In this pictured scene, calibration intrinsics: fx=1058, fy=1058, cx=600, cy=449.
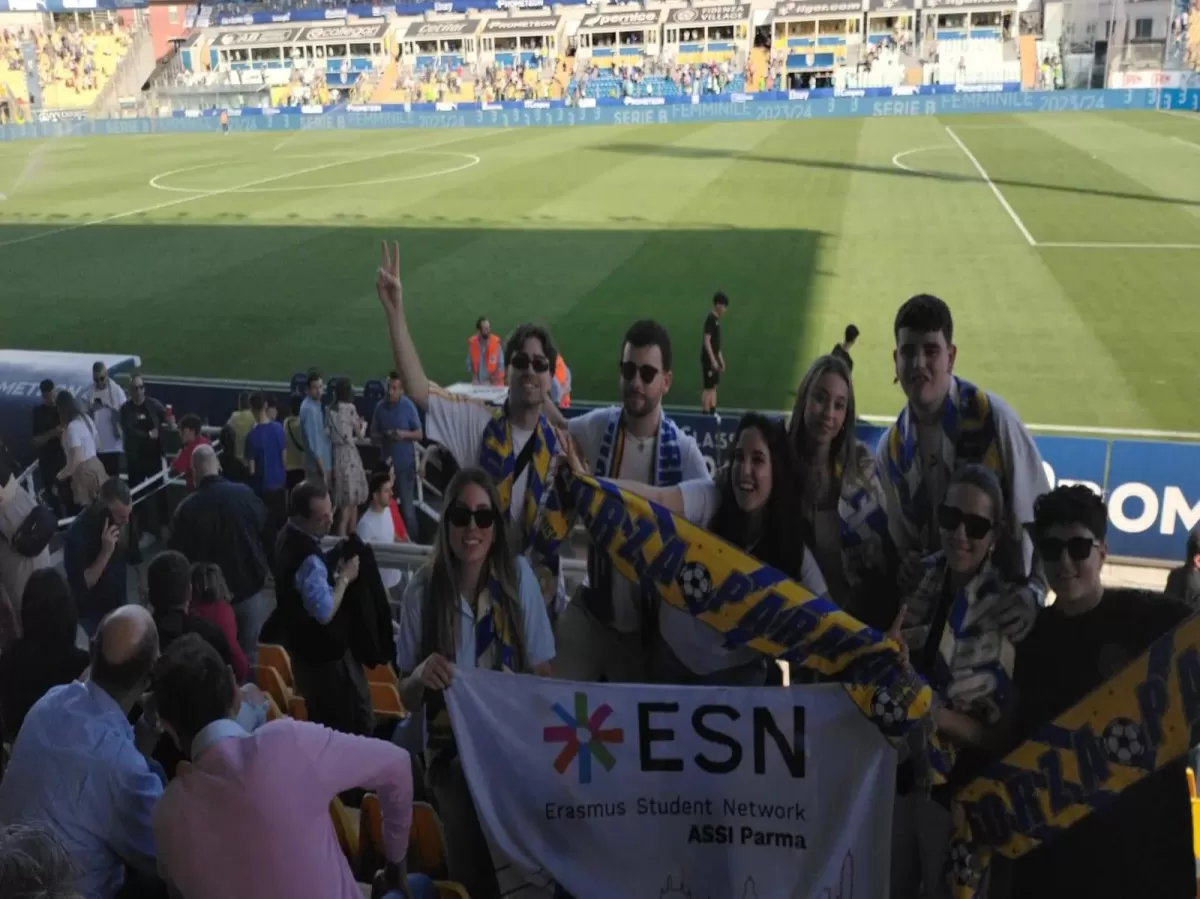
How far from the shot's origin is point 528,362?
15.6ft

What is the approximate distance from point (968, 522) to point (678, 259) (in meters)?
17.6

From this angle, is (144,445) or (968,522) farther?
(144,445)

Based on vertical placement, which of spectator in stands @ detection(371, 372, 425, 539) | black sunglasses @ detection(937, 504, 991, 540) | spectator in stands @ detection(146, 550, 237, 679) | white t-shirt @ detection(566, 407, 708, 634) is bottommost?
spectator in stands @ detection(371, 372, 425, 539)

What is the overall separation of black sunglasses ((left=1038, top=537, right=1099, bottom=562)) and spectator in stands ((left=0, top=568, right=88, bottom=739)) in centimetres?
385

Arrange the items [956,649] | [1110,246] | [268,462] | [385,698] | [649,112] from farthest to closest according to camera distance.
Answer: 1. [649,112]
2. [1110,246]
3. [268,462]
4. [385,698]
5. [956,649]

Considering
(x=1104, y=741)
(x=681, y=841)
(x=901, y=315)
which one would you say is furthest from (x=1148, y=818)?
(x=901, y=315)

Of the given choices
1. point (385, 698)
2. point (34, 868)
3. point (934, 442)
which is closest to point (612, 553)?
point (934, 442)

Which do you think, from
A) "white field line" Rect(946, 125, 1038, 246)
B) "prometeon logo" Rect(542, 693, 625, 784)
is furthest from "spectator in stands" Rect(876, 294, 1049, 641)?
"white field line" Rect(946, 125, 1038, 246)

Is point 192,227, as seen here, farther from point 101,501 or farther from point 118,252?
point 101,501

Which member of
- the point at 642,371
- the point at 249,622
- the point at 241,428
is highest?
the point at 642,371

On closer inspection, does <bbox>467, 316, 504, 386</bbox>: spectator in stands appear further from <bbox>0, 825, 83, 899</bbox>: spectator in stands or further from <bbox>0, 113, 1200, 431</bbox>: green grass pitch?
<bbox>0, 825, 83, 899</bbox>: spectator in stands

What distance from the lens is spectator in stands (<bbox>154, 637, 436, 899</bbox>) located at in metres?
2.80

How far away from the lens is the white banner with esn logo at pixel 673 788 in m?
3.60

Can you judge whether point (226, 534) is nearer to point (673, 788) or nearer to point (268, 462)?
point (268, 462)
